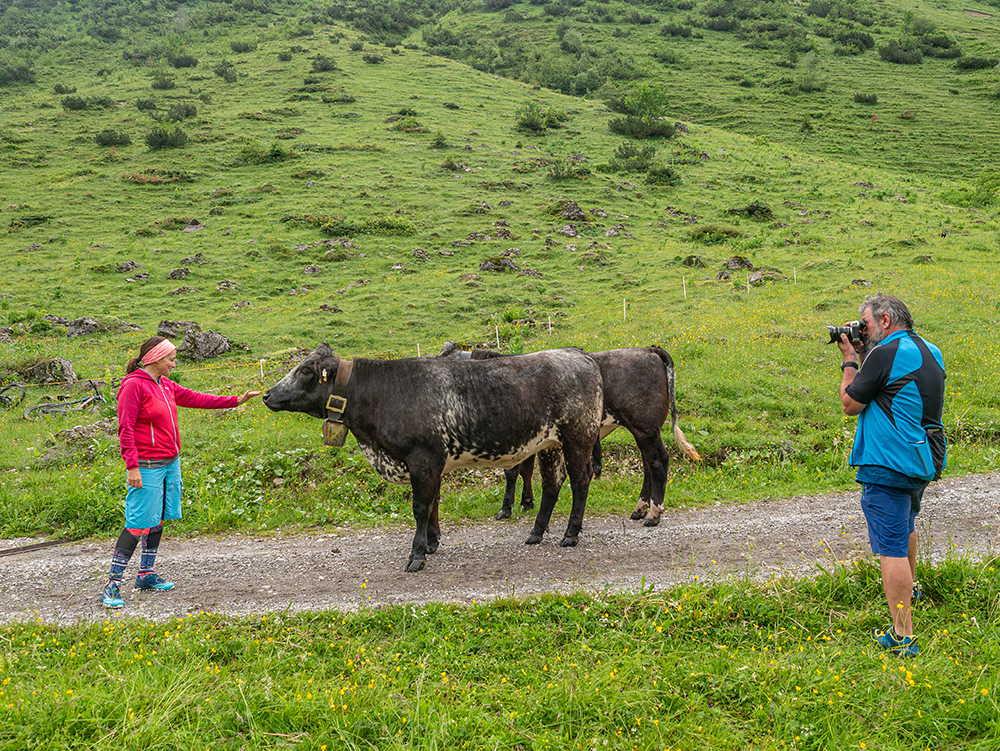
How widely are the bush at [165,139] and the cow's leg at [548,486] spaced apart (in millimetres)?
51813

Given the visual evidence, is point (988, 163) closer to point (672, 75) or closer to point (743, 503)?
point (672, 75)

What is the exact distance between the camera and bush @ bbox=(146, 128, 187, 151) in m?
48.4

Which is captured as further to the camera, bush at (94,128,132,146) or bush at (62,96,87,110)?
bush at (62,96,87,110)

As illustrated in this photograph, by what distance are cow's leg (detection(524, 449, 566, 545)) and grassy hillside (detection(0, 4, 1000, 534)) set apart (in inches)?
49.1

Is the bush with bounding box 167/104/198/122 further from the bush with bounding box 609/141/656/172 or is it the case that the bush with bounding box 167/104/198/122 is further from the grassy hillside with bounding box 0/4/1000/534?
the bush with bounding box 609/141/656/172

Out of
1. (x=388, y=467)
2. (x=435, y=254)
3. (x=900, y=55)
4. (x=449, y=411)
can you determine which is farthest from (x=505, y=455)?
(x=900, y=55)

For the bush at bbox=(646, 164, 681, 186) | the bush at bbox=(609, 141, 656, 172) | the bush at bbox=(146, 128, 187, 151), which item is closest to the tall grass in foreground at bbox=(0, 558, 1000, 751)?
the bush at bbox=(646, 164, 681, 186)

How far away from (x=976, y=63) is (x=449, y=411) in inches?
4006

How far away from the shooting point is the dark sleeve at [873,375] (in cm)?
488

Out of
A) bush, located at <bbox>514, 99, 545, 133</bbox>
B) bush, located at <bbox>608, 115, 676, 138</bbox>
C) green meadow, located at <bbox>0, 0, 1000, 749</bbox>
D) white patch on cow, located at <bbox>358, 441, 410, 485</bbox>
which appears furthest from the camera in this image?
bush, located at <bbox>608, 115, 676, 138</bbox>

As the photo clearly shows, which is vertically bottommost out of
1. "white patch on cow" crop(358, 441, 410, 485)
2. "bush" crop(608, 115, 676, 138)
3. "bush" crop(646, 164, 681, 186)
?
"white patch on cow" crop(358, 441, 410, 485)

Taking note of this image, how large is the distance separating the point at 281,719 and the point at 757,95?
84.8 metres

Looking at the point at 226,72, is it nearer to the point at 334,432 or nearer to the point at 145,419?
the point at 334,432

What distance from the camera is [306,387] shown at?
810 centimetres
